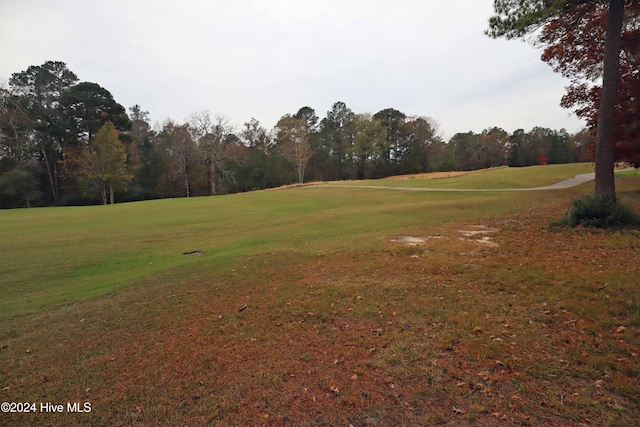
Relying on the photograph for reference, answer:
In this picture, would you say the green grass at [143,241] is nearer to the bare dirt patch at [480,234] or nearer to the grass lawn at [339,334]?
the grass lawn at [339,334]

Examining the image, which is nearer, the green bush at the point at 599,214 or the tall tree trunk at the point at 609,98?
the green bush at the point at 599,214

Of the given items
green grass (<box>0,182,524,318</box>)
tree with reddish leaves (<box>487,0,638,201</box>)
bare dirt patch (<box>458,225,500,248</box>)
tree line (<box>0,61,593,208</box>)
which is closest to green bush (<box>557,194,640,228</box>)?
tree with reddish leaves (<box>487,0,638,201</box>)

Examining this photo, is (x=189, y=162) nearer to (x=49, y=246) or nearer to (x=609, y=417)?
(x=49, y=246)

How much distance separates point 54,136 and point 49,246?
151 ft

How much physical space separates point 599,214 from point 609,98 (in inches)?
158

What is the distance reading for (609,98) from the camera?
1031 cm

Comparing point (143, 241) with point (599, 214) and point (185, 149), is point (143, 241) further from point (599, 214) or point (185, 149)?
point (185, 149)

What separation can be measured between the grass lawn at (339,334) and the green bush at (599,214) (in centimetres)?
82

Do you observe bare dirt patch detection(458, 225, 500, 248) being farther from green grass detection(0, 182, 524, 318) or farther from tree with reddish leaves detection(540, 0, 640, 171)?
tree with reddish leaves detection(540, 0, 640, 171)

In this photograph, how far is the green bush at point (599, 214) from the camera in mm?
9578

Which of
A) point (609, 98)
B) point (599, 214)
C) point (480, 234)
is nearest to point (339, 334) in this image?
point (480, 234)

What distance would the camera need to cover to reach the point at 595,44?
45.7 feet

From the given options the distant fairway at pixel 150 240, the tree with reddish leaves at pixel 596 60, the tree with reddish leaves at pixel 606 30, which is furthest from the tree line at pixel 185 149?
the distant fairway at pixel 150 240

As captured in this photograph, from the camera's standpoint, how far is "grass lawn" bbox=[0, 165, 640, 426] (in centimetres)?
314
